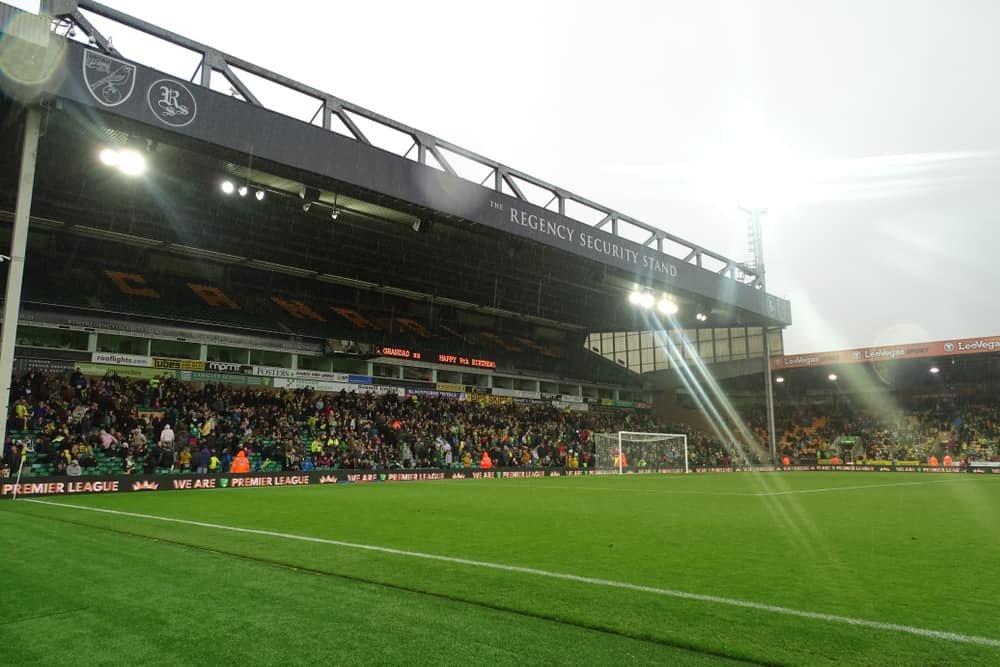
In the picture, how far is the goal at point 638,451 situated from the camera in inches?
1319

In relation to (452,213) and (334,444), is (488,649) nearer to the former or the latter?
(452,213)

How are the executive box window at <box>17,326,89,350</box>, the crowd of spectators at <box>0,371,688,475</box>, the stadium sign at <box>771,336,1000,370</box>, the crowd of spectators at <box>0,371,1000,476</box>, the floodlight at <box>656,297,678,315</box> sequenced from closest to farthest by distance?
the crowd of spectators at <box>0,371,688,475</box>, the crowd of spectators at <box>0,371,1000,476</box>, the executive box window at <box>17,326,89,350</box>, the floodlight at <box>656,297,678,315</box>, the stadium sign at <box>771,336,1000,370</box>

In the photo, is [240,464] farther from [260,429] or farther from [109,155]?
[109,155]

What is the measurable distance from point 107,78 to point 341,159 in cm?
590

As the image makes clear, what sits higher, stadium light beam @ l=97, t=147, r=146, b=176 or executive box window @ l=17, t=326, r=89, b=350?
stadium light beam @ l=97, t=147, r=146, b=176

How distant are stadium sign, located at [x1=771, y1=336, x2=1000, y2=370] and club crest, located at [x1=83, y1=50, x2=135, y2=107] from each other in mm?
40686

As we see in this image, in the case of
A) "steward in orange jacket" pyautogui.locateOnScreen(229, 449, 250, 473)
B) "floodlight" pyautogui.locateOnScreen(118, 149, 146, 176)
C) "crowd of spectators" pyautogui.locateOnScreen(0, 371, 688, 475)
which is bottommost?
"steward in orange jacket" pyautogui.locateOnScreen(229, 449, 250, 473)

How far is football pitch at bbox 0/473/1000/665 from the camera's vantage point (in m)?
3.39

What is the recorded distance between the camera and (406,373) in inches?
1511

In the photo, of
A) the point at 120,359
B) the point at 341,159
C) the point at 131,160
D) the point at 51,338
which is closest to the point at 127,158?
the point at 131,160

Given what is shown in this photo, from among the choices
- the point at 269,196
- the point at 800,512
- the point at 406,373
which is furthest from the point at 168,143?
the point at 406,373

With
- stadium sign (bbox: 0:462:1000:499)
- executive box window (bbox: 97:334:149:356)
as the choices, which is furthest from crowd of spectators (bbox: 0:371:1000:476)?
executive box window (bbox: 97:334:149:356)

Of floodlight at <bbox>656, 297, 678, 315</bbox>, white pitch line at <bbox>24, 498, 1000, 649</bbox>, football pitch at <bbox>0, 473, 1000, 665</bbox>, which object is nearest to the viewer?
football pitch at <bbox>0, 473, 1000, 665</bbox>

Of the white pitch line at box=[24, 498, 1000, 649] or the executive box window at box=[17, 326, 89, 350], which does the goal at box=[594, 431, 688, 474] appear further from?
the white pitch line at box=[24, 498, 1000, 649]
